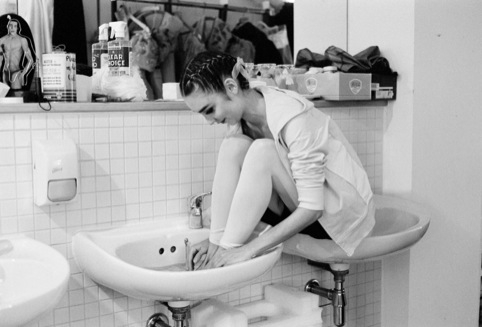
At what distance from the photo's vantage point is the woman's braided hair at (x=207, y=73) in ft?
5.64

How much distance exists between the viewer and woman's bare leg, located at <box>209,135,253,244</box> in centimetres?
184

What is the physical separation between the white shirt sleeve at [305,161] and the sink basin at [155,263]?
0.55 ft

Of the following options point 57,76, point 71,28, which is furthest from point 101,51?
point 57,76

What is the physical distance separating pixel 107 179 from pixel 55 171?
7.8 inches

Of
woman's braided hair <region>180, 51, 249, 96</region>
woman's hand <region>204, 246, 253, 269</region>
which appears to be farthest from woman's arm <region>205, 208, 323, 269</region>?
woman's braided hair <region>180, 51, 249, 96</region>

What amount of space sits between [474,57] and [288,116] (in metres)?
1.11

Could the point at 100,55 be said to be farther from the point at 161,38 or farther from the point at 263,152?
the point at 263,152

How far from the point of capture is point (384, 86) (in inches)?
92.4

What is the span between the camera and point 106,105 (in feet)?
5.83

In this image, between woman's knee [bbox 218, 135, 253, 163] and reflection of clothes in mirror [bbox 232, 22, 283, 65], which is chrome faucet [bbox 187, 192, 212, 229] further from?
reflection of clothes in mirror [bbox 232, 22, 283, 65]

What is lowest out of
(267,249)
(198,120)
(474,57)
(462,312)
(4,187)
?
(462,312)

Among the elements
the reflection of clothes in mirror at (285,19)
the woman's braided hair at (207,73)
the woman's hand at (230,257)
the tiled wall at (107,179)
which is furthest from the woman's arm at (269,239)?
the reflection of clothes in mirror at (285,19)

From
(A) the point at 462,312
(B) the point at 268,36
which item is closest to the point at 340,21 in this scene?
(B) the point at 268,36

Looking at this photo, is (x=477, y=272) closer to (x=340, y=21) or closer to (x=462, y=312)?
(x=462, y=312)
